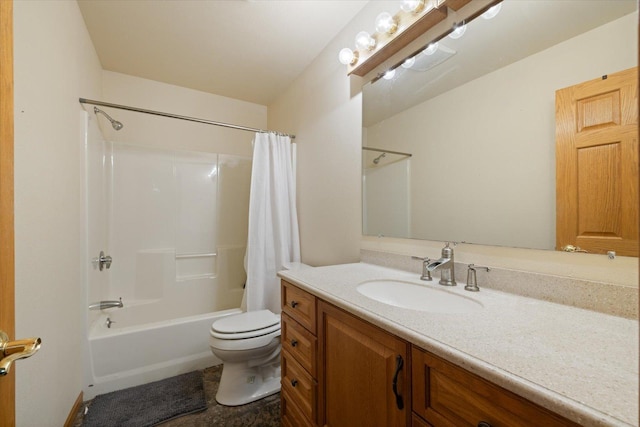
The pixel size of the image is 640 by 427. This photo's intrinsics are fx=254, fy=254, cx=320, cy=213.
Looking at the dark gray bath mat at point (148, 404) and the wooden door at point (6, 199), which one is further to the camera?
the dark gray bath mat at point (148, 404)

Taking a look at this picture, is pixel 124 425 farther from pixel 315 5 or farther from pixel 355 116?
pixel 315 5

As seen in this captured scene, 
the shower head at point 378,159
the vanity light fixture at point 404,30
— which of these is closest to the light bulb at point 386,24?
the vanity light fixture at point 404,30

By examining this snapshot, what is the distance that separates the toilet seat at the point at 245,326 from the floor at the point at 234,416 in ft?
1.39

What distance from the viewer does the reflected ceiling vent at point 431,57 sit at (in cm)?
116

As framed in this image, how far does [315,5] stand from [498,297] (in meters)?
1.82

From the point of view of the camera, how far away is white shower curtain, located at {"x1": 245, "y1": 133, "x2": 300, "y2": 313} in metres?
2.03

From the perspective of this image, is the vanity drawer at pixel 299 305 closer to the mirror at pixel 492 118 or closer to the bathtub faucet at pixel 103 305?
the mirror at pixel 492 118

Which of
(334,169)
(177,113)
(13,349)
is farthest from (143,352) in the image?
(177,113)

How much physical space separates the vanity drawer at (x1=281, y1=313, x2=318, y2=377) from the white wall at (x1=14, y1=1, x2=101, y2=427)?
96 centimetres

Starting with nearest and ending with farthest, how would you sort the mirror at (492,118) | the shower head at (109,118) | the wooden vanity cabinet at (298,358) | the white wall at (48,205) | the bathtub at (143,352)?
the mirror at (492,118)
the white wall at (48,205)
the wooden vanity cabinet at (298,358)
the bathtub at (143,352)
the shower head at (109,118)

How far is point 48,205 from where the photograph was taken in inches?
44.9

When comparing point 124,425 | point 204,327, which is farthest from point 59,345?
point 204,327

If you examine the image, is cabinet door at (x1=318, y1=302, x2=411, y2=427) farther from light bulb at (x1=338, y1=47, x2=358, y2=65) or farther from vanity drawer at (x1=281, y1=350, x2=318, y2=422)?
light bulb at (x1=338, y1=47, x2=358, y2=65)

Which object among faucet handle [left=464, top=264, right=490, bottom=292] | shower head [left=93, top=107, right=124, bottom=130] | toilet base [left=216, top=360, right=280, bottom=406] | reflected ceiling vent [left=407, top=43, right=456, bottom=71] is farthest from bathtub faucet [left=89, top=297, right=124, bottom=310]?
reflected ceiling vent [left=407, top=43, right=456, bottom=71]
